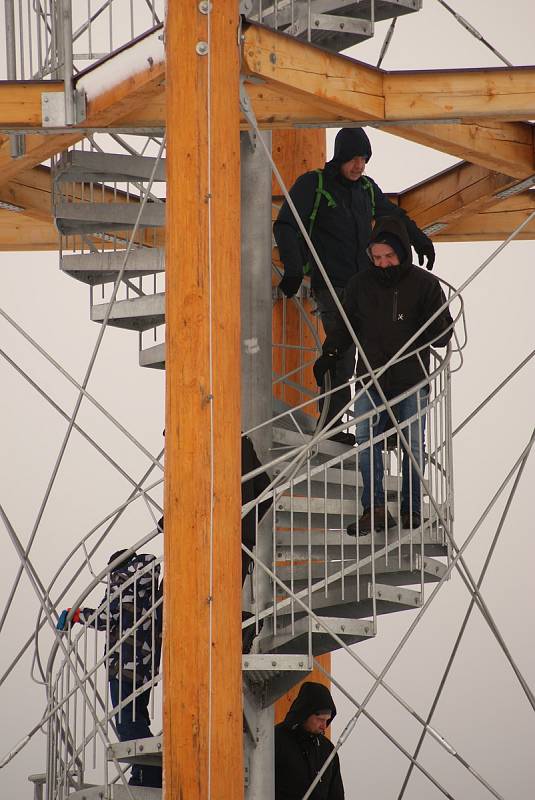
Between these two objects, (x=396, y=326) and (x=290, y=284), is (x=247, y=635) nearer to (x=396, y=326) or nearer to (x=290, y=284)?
(x=396, y=326)

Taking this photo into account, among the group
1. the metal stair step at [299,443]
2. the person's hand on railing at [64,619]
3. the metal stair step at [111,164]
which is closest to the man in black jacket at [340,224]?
the metal stair step at [299,443]

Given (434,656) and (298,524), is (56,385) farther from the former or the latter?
(298,524)

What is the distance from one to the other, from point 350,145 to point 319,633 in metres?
2.49

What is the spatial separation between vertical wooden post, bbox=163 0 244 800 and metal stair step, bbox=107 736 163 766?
1.08m

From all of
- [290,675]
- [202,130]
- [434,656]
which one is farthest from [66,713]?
[434,656]

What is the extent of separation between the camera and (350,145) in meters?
8.18

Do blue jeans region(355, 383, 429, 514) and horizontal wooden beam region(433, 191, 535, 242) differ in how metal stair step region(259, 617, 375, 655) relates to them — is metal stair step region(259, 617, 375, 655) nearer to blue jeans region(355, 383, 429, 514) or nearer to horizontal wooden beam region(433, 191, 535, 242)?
blue jeans region(355, 383, 429, 514)

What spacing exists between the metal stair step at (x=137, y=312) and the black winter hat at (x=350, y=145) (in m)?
1.21

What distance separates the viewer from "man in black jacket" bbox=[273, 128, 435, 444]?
823 centimetres

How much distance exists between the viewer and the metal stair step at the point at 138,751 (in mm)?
7164

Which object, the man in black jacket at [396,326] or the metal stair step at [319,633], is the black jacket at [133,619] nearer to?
the metal stair step at [319,633]

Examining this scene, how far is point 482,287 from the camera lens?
14141 millimetres

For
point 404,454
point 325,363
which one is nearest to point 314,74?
point 325,363

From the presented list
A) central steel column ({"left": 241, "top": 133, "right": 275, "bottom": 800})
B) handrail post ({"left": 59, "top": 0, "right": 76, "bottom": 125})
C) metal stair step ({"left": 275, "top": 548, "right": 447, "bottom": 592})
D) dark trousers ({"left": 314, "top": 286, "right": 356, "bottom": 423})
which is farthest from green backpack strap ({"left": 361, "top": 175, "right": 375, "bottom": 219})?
handrail post ({"left": 59, "top": 0, "right": 76, "bottom": 125})
